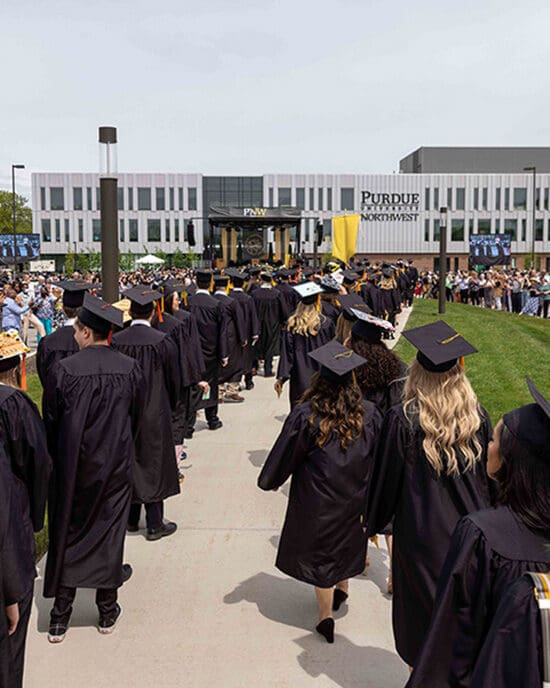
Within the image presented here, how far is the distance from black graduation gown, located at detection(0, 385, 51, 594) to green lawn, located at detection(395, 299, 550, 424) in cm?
687

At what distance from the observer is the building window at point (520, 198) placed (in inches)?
3076

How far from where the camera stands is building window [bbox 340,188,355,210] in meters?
77.8

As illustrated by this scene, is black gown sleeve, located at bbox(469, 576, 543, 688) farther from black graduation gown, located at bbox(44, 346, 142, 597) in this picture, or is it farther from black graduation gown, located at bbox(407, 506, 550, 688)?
black graduation gown, located at bbox(44, 346, 142, 597)

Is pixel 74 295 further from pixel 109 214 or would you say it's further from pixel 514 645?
pixel 514 645

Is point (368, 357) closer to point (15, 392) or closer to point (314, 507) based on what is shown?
point (314, 507)

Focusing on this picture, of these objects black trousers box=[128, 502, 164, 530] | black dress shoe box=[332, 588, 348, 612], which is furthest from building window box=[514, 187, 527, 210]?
black dress shoe box=[332, 588, 348, 612]

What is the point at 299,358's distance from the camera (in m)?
7.64

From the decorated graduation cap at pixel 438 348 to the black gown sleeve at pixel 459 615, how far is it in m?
1.44

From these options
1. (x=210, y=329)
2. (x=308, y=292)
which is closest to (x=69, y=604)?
(x=308, y=292)

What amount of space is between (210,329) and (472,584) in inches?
323

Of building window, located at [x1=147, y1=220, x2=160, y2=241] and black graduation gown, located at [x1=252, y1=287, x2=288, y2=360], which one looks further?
building window, located at [x1=147, y1=220, x2=160, y2=241]

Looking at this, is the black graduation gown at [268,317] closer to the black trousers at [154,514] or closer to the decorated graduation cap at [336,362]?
the black trousers at [154,514]

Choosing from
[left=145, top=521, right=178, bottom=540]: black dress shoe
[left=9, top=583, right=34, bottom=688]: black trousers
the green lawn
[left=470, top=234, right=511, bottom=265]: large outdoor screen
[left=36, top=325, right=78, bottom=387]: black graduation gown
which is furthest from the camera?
[left=470, top=234, right=511, bottom=265]: large outdoor screen

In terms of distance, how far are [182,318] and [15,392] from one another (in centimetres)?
477
